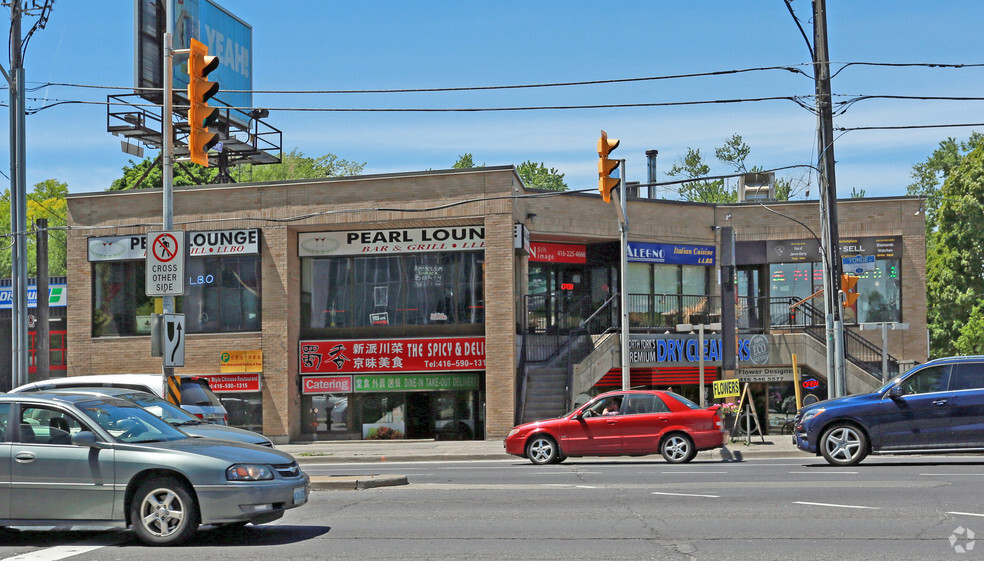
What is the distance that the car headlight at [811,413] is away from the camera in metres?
16.7

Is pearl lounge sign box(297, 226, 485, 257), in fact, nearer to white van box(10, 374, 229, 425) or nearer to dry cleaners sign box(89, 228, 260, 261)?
dry cleaners sign box(89, 228, 260, 261)

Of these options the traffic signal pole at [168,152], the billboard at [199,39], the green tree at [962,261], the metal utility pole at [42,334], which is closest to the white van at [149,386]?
the traffic signal pole at [168,152]

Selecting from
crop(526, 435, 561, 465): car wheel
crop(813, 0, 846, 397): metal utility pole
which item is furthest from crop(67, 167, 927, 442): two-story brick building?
crop(526, 435, 561, 465): car wheel

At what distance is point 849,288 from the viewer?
23016mm

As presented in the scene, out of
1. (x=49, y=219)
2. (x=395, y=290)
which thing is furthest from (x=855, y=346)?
(x=49, y=219)

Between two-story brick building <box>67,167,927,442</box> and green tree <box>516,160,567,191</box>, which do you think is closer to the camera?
two-story brick building <box>67,167,927,442</box>

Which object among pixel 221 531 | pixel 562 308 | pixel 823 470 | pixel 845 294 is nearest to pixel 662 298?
pixel 562 308

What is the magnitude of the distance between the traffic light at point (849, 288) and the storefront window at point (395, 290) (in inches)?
399

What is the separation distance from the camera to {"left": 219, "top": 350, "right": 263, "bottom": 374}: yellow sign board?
96.7 feet

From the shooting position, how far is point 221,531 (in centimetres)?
1019

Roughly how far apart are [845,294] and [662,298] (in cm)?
1001

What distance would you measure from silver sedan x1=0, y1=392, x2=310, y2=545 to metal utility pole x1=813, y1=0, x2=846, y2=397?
1660cm

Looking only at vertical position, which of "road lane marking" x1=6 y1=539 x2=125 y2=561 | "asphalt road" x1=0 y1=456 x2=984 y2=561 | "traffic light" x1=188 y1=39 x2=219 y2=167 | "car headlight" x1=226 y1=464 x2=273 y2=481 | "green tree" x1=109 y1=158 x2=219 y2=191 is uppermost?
"green tree" x1=109 y1=158 x2=219 y2=191

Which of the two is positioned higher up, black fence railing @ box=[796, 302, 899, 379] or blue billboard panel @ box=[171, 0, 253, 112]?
blue billboard panel @ box=[171, 0, 253, 112]
